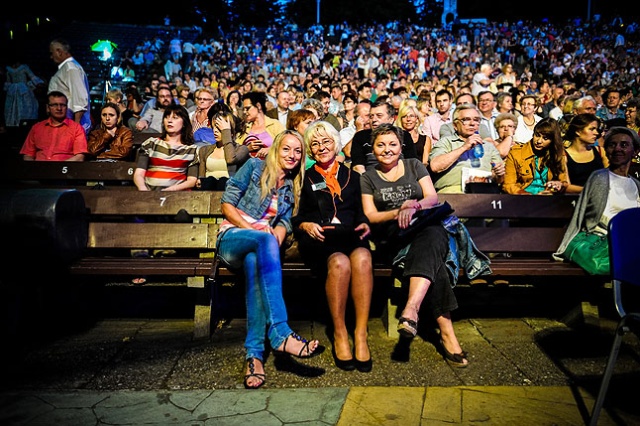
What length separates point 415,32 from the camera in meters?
27.0

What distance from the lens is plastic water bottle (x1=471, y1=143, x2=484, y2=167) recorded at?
5141 millimetres

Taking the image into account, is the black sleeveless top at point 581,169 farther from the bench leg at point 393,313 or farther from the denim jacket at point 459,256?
the bench leg at point 393,313

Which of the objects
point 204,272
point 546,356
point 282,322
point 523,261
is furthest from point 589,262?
point 204,272

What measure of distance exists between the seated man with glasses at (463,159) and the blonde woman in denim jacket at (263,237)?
159 centimetres

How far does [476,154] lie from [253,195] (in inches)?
92.7

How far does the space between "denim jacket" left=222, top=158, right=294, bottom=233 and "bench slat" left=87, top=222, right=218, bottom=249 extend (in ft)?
1.54

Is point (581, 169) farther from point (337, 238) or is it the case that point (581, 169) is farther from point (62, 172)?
point (62, 172)

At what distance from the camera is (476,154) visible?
5164 mm

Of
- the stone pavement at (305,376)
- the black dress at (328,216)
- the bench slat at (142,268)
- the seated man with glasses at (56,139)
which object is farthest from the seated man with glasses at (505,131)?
the seated man with glasses at (56,139)

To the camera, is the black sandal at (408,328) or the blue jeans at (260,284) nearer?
the black sandal at (408,328)

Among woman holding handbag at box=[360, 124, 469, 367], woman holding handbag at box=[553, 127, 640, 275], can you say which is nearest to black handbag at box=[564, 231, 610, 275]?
woman holding handbag at box=[553, 127, 640, 275]

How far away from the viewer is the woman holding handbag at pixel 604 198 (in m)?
4.17

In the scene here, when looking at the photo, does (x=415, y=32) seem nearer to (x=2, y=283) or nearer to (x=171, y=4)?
(x=171, y=4)

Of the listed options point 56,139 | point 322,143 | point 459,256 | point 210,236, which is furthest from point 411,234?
point 56,139
